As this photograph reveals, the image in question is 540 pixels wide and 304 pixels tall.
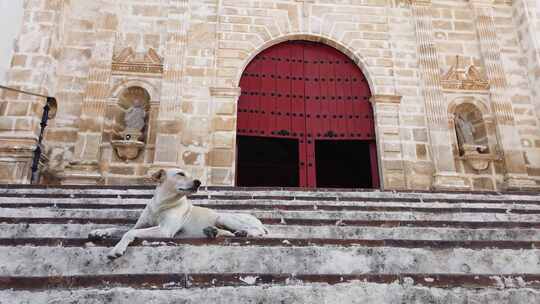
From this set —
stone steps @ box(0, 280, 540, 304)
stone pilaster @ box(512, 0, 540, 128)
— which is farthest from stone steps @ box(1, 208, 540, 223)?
stone pilaster @ box(512, 0, 540, 128)

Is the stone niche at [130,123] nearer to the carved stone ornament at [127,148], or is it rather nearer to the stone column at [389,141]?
the carved stone ornament at [127,148]

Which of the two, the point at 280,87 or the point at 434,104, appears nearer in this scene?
the point at 434,104

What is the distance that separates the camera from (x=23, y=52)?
24.2 feet

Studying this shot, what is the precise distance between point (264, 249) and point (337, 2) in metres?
7.59

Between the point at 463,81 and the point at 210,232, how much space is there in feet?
24.6

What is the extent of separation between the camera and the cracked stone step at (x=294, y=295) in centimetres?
200

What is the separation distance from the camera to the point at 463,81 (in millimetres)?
8430

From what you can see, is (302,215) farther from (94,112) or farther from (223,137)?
(94,112)

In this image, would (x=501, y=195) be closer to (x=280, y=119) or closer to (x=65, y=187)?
(x=280, y=119)

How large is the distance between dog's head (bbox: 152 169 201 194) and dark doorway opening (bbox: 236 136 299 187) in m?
6.56

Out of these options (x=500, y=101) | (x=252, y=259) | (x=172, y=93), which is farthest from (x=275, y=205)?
(x=500, y=101)

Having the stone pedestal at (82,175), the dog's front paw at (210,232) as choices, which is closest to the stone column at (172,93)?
the stone pedestal at (82,175)

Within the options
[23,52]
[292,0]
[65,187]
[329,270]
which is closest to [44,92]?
[23,52]

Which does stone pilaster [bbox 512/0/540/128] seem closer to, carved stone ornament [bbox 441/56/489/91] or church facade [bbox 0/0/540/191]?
church facade [bbox 0/0/540/191]
